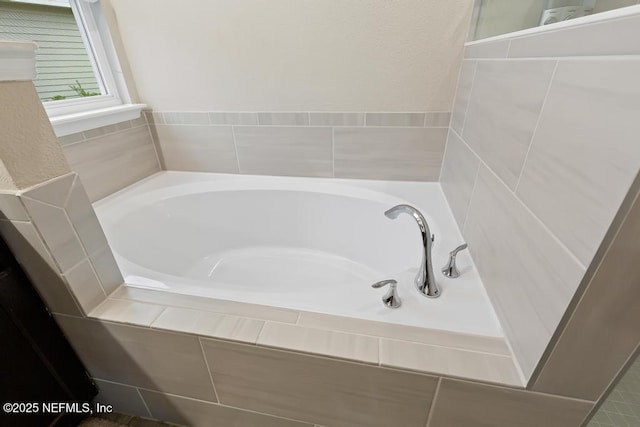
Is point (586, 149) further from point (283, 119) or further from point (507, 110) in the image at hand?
point (283, 119)

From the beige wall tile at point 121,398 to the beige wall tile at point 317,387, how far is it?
1.12 feet

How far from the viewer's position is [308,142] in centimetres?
143

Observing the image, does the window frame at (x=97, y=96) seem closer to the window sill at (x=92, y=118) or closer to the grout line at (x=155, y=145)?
the window sill at (x=92, y=118)

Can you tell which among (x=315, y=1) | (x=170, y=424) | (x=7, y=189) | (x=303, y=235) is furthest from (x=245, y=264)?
(x=315, y=1)

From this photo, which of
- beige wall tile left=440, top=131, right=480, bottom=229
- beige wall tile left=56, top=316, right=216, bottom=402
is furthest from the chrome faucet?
beige wall tile left=56, top=316, right=216, bottom=402

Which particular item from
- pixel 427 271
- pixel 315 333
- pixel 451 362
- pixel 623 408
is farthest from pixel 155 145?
pixel 623 408

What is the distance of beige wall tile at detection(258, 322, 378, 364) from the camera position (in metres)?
0.61

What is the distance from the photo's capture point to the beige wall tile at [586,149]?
0.36 metres

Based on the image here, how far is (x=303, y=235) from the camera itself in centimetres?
152

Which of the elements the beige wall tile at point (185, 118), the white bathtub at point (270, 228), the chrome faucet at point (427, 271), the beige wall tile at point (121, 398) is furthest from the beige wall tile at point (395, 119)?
A: the beige wall tile at point (121, 398)

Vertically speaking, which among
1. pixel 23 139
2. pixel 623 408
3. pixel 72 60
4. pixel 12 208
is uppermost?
pixel 72 60

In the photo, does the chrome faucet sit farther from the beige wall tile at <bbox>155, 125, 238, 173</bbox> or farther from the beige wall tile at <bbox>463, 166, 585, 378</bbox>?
the beige wall tile at <bbox>155, 125, 238, 173</bbox>

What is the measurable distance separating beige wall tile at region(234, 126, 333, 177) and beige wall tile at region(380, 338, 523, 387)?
40.3 inches

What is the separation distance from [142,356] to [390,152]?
1.23m
